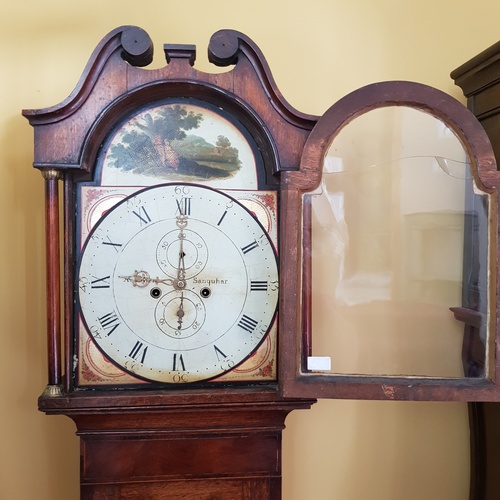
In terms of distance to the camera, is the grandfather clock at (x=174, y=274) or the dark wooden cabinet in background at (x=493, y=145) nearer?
the grandfather clock at (x=174, y=274)

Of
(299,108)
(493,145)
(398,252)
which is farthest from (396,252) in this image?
(299,108)

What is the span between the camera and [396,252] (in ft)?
3.86

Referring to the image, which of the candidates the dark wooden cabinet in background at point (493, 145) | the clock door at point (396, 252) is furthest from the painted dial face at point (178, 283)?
the dark wooden cabinet in background at point (493, 145)

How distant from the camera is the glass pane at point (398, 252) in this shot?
43.6 inches

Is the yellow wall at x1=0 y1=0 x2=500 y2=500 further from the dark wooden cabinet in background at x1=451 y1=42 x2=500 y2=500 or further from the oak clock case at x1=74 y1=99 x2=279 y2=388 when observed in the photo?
the oak clock case at x1=74 y1=99 x2=279 y2=388

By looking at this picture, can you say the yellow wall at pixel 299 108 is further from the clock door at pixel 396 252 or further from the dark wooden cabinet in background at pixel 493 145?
the clock door at pixel 396 252

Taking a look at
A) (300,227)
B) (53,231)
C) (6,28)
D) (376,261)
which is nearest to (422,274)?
(376,261)

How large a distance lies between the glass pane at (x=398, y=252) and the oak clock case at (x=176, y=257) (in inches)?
5.1

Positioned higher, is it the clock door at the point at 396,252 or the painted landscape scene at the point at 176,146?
the painted landscape scene at the point at 176,146

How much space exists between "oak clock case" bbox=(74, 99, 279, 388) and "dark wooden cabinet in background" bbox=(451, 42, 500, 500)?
634mm

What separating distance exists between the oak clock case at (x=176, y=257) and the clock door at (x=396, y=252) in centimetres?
11

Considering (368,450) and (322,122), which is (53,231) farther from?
(368,450)

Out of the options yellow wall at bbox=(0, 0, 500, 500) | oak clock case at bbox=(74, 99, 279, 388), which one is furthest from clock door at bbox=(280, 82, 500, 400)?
yellow wall at bbox=(0, 0, 500, 500)

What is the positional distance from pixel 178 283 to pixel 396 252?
0.49m
